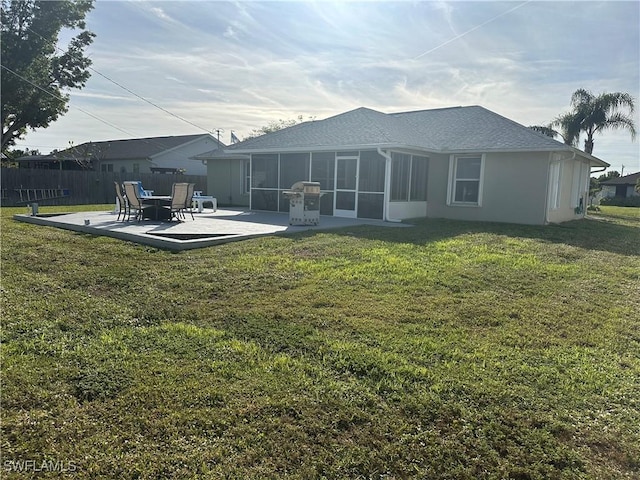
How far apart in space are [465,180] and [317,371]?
43.4 ft

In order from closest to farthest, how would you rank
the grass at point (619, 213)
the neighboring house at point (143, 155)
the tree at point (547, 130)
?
the grass at point (619, 213) → the tree at point (547, 130) → the neighboring house at point (143, 155)

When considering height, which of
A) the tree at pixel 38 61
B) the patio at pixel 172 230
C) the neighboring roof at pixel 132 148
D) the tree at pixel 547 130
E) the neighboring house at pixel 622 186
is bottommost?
the patio at pixel 172 230

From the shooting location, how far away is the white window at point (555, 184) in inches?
551

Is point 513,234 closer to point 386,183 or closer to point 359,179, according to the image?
point 386,183

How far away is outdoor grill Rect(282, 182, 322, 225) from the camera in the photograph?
1209cm

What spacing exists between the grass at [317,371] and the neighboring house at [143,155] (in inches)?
1114

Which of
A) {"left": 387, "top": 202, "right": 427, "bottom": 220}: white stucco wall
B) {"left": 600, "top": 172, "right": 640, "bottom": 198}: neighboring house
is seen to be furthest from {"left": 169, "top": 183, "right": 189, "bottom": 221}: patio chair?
{"left": 600, "top": 172, "right": 640, "bottom": 198}: neighboring house

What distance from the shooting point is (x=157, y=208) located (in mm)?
12180

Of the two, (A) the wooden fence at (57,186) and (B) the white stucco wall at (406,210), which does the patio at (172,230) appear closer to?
(B) the white stucco wall at (406,210)

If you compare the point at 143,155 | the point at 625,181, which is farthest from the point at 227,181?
the point at 625,181

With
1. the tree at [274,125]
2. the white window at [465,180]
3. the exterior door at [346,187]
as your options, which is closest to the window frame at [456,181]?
the white window at [465,180]

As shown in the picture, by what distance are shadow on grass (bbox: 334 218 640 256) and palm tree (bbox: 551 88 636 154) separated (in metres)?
17.3

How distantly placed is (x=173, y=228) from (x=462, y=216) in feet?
32.4

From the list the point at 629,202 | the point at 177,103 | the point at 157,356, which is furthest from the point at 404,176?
the point at 629,202
